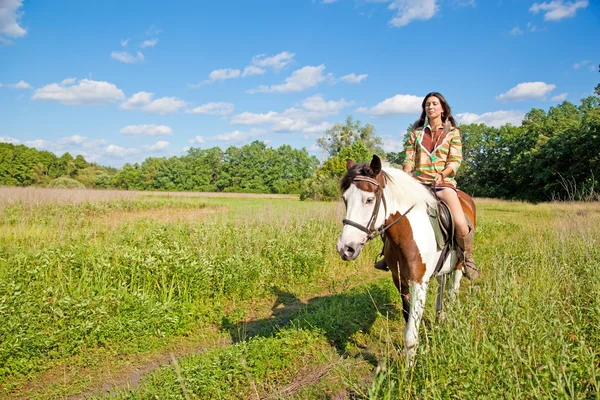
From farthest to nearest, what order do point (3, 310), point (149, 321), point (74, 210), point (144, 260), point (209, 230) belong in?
point (74, 210), point (209, 230), point (144, 260), point (149, 321), point (3, 310)

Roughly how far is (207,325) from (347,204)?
3.41m

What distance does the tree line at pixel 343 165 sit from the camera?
34031 mm

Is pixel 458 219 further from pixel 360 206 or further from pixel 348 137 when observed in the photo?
pixel 348 137

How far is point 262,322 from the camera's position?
5.46 m

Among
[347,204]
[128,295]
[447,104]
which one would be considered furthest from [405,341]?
[128,295]

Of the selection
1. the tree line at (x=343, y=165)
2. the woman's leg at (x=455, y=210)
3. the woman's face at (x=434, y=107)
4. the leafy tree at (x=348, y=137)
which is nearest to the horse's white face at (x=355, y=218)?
the woman's leg at (x=455, y=210)

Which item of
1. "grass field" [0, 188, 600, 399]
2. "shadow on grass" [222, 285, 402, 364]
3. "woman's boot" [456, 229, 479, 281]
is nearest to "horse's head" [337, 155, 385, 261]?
"grass field" [0, 188, 600, 399]

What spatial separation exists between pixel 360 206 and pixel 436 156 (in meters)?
1.59

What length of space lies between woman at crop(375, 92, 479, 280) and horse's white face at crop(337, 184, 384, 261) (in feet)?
4.37

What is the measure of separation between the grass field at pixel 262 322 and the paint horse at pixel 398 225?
15.5 inches

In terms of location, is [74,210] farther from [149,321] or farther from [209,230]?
[149,321]

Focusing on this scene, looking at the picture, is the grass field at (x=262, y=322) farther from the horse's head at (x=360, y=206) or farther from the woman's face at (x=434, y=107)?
the woman's face at (x=434, y=107)

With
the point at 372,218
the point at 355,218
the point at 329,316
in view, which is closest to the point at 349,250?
the point at 355,218

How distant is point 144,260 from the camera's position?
19.4 ft
